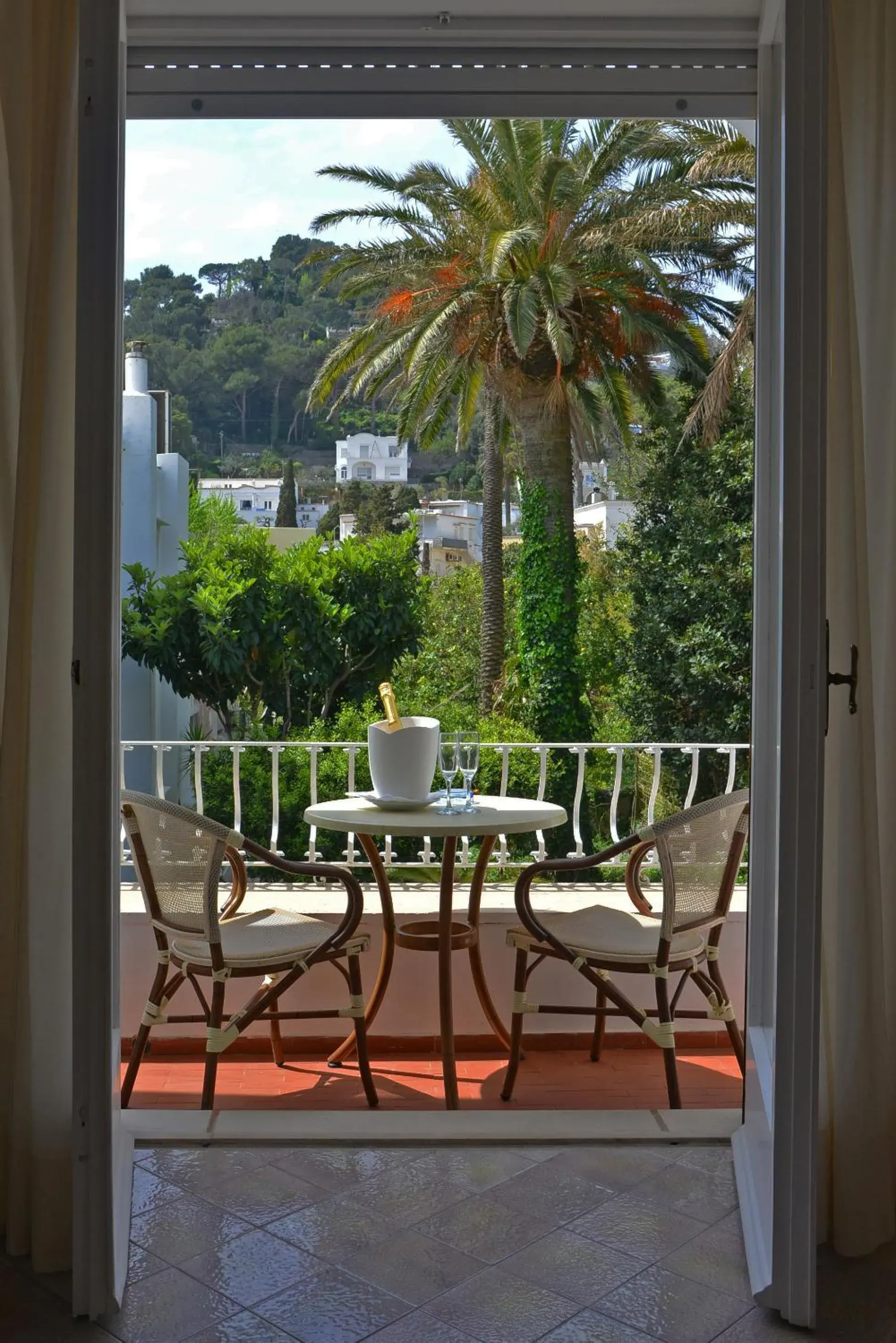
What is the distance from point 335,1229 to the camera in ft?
6.59

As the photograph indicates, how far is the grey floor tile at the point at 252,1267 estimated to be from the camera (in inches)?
71.8

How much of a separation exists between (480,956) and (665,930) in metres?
0.77

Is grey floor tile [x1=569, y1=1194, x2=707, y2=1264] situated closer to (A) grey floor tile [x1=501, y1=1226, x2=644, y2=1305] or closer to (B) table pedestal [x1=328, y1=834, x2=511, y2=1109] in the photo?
(A) grey floor tile [x1=501, y1=1226, x2=644, y2=1305]

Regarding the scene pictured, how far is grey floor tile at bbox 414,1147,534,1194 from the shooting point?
219 cm

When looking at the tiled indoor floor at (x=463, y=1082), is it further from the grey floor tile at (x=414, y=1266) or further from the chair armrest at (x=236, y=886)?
the grey floor tile at (x=414, y=1266)

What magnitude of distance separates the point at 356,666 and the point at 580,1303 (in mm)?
11275

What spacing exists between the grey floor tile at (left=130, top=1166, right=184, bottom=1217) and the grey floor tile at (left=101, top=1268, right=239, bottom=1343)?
0.22 meters

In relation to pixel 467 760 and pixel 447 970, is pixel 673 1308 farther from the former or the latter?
pixel 467 760

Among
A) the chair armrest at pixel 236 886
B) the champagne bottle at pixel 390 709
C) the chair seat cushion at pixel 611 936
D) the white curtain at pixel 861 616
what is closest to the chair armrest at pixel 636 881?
the chair seat cushion at pixel 611 936

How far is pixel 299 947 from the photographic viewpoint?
10.0 feet

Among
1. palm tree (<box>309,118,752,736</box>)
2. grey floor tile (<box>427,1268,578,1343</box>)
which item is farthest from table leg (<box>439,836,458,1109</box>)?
palm tree (<box>309,118,752,736</box>)

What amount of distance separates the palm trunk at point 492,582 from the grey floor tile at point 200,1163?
1095 centimetres

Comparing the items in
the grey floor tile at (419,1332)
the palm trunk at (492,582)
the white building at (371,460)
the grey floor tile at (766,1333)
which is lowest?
the grey floor tile at (766,1333)

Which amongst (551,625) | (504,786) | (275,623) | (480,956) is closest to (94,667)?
(480,956)
